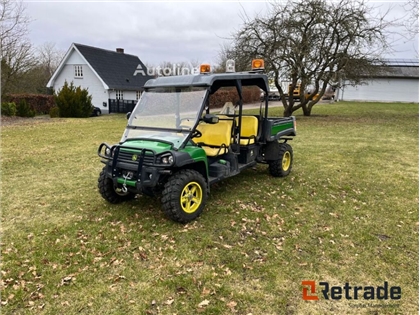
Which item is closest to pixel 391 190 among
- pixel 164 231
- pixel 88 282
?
pixel 164 231

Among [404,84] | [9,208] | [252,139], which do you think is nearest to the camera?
[9,208]

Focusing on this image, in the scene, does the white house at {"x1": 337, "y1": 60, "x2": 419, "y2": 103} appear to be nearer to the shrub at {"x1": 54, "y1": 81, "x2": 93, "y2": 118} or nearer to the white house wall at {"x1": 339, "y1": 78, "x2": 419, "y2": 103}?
the white house wall at {"x1": 339, "y1": 78, "x2": 419, "y2": 103}

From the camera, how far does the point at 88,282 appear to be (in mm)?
3182

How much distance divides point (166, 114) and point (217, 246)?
2.07 meters

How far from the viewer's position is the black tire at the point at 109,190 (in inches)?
186

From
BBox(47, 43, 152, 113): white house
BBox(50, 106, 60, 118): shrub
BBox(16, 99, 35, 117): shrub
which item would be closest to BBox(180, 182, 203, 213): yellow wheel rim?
BBox(50, 106, 60, 118): shrub

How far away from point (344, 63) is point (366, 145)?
7.99 metres

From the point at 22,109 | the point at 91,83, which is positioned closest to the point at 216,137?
the point at 22,109

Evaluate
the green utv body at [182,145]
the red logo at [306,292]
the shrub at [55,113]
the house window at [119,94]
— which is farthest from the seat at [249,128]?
the house window at [119,94]

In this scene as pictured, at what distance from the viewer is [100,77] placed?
26859 millimetres

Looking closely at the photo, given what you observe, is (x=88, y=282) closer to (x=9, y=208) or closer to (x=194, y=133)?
(x=194, y=133)

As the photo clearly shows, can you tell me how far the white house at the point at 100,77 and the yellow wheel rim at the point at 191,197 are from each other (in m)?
22.9

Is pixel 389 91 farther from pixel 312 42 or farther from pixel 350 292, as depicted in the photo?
pixel 350 292

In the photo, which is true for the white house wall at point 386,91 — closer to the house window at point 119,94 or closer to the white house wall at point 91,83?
the house window at point 119,94
